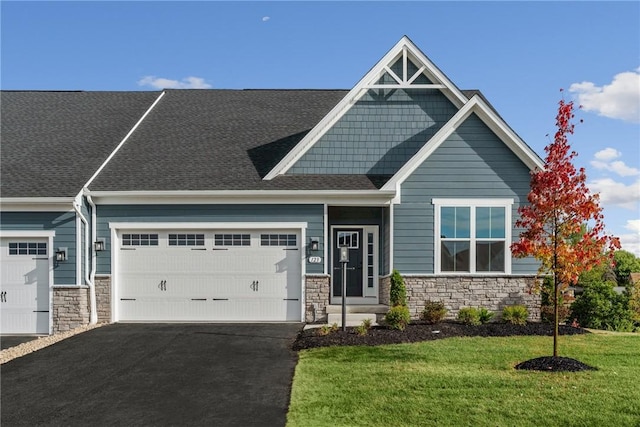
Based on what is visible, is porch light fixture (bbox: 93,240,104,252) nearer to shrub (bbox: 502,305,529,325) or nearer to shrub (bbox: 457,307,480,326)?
shrub (bbox: 457,307,480,326)

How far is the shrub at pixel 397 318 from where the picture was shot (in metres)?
13.1

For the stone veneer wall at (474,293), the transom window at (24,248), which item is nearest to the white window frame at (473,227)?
the stone veneer wall at (474,293)

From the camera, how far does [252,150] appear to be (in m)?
17.0

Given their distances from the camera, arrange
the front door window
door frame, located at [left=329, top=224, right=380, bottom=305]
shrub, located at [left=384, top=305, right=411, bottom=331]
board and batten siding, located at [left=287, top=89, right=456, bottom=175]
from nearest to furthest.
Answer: shrub, located at [left=384, top=305, right=411, bottom=331], board and batten siding, located at [left=287, top=89, right=456, bottom=175], door frame, located at [left=329, top=224, right=380, bottom=305], the front door window

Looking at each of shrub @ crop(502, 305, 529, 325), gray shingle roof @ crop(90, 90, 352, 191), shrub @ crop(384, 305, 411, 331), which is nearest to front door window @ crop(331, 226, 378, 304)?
gray shingle roof @ crop(90, 90, 352, 191)

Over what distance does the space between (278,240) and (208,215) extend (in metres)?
1.98

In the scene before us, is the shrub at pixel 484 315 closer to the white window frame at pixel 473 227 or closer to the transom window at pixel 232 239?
the white window frame at pixel 473 227

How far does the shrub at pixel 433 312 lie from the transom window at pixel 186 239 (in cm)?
614

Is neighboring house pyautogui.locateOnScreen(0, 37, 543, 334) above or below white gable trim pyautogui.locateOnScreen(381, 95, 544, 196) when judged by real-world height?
below

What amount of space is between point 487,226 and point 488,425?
855cm

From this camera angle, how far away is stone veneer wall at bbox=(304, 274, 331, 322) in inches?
587

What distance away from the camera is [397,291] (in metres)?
14.3

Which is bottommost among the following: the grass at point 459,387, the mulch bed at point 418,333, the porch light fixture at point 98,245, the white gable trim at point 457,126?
the mulch bed at point 418,333

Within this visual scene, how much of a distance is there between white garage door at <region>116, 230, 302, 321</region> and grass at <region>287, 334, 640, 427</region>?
13.5 ft
